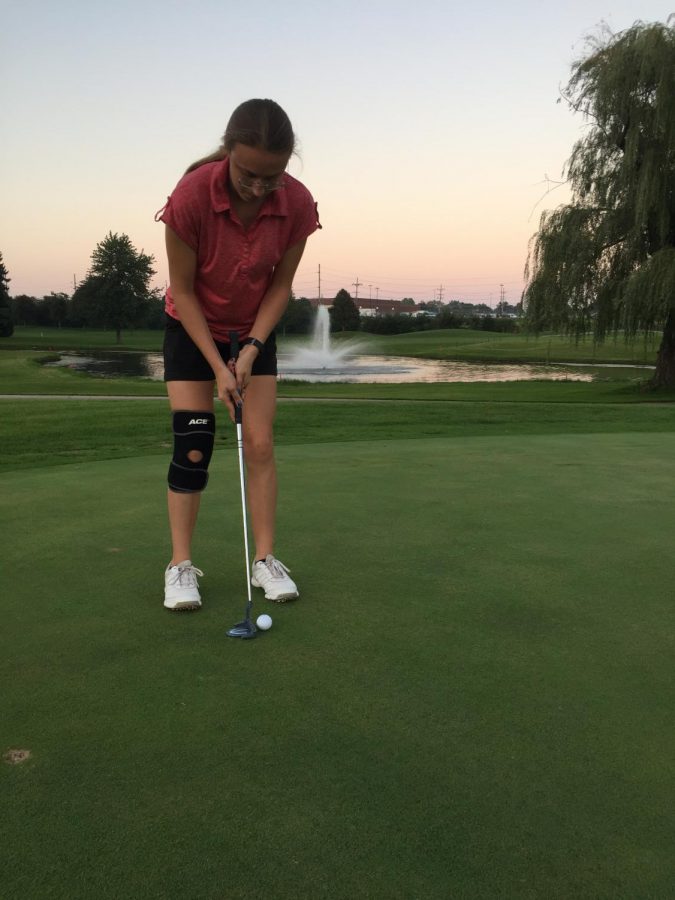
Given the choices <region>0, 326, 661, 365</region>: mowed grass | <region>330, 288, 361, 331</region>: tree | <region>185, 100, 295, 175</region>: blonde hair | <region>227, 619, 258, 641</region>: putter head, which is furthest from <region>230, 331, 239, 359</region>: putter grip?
<region>330, 288, 361, 331</region>: tree

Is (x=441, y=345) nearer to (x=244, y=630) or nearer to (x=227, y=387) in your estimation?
(x=227, y=387)

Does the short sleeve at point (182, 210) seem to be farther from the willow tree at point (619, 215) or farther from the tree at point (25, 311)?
the tree at point (25, 311)

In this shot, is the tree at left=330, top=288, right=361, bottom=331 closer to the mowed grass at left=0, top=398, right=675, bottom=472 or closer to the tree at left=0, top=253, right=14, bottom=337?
the tree at left=0, top=253, right=14, bottom=337

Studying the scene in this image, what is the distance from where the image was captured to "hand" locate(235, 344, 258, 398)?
281cm

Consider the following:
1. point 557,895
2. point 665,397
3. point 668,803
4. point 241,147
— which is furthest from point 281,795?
point 665,397

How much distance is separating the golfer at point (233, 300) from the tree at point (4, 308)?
7425 cm

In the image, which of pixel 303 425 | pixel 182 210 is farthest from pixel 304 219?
pixel 303 425

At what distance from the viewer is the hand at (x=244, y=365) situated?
281 centimetres

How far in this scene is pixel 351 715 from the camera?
1778 millimetres

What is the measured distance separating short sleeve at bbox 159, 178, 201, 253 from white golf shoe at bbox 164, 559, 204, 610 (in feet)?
3.86

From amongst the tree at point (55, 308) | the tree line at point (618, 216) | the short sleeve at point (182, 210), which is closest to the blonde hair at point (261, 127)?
the short sleeve at point (182, 210)

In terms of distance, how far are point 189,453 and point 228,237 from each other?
0.85 meters

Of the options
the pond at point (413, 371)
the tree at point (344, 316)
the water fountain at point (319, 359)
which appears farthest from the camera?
the tree at point (344, 316)

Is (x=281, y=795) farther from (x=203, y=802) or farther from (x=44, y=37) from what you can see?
(x=44, y=37)
